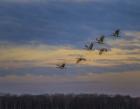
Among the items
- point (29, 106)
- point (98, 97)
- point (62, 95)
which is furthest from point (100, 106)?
point (29, 106)

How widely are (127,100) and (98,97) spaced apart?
3.88 ft

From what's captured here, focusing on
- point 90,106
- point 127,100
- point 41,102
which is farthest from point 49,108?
point 127,100

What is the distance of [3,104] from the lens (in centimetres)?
1780

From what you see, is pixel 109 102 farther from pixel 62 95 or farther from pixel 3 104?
pixel 3 104

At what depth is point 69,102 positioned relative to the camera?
17.3 meters

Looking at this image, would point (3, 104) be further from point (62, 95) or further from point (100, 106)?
point (100, 106)

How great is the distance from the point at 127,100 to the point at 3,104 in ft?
16.4

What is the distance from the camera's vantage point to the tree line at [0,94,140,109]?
56.6 feet

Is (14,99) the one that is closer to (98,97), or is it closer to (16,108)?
(16,108)

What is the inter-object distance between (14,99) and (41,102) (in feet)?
3.55

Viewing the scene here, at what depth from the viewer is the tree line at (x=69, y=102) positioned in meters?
17.3

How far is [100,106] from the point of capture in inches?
700

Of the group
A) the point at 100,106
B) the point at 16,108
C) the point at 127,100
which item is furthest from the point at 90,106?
the point at 16,108

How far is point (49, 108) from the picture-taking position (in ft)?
57.2
